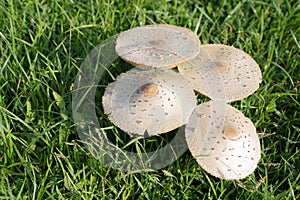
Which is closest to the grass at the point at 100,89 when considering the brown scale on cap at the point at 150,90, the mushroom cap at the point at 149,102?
the mushroom cap at the point at 149,102

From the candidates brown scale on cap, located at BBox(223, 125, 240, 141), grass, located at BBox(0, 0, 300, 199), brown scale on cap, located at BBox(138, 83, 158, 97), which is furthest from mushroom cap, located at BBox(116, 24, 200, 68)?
brown scale on cap, located at BBox(223, 125, 240, 141)

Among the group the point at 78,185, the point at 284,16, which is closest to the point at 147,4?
the point at 284,16

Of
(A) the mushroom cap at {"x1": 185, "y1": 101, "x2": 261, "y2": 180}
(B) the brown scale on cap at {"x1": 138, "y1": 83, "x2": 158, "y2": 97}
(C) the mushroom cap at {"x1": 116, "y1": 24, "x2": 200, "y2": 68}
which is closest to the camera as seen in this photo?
(A) the mushroom cap at {"x1": 185, "y1": 101, "x2": 261, "y2": 180}

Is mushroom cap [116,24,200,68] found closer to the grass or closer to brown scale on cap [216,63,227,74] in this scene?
brown scale on cap [216,63,227,74]

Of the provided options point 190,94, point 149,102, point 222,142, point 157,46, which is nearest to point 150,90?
point 149,102

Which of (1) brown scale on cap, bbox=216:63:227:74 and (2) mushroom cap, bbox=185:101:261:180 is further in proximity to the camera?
(1) brown scale on cap, bbox=216:63:227:74

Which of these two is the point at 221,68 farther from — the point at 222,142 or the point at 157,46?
the point at 222,142
